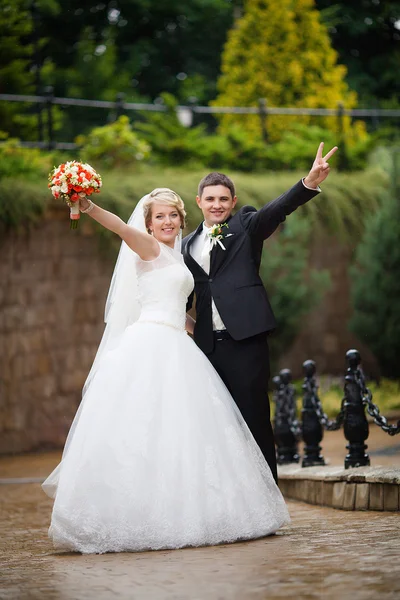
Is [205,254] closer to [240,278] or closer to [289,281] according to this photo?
[240,278]

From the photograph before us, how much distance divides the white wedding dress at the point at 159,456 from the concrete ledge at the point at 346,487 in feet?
3.60

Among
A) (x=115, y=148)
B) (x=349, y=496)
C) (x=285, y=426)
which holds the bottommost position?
(x=349, y=496)

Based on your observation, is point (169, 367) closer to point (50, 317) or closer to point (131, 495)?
point (131, 495)

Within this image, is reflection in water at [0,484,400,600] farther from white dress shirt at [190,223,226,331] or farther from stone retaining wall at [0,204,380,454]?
stone retaining wall at [0,204,380,454]

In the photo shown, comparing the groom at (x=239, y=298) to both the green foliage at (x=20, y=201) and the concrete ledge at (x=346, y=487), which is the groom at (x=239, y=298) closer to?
the concrete ledge at (x=346, y=487)

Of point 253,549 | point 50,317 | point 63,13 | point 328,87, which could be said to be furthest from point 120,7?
point 253,549

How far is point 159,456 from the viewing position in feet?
19.4

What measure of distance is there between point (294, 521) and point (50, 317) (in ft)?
24.6

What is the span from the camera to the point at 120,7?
24906 mm

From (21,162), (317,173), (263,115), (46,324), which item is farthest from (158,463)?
(263,115)

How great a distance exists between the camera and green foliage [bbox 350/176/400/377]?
51.1 ft

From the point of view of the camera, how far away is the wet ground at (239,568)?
4359mm

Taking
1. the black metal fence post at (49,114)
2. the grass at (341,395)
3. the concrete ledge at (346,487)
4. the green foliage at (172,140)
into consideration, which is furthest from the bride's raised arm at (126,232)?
the green foliage at (172,140)

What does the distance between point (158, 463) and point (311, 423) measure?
10.3 ft
